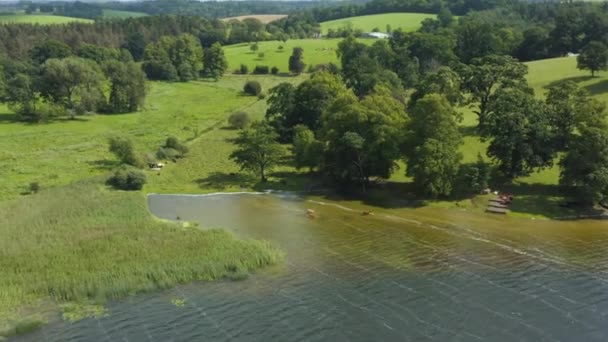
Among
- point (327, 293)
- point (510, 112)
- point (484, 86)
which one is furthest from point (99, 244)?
point (484, 86)

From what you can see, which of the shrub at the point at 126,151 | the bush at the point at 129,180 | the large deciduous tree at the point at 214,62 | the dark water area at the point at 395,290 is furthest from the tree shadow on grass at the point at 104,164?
the large deciduous tree at the point at 214,62

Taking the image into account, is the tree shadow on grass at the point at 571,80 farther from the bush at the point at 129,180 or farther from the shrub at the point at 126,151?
the bush at the point at 129,180

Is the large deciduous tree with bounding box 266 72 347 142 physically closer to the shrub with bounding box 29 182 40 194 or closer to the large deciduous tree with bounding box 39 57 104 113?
the shrub with bounding box 29 182 40 194

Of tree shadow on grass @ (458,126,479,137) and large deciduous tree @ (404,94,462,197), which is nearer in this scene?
large deciduous tree @ (404,94,462,197)

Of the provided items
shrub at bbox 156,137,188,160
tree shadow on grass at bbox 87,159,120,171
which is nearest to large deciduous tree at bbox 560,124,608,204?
shrub at bbox 156,137,188,160

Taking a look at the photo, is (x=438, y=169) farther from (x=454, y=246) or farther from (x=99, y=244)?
(x=99, y=244)

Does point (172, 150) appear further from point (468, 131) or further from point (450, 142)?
point (468, 131)

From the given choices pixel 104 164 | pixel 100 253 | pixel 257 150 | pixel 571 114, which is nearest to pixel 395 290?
pixel 100 253
